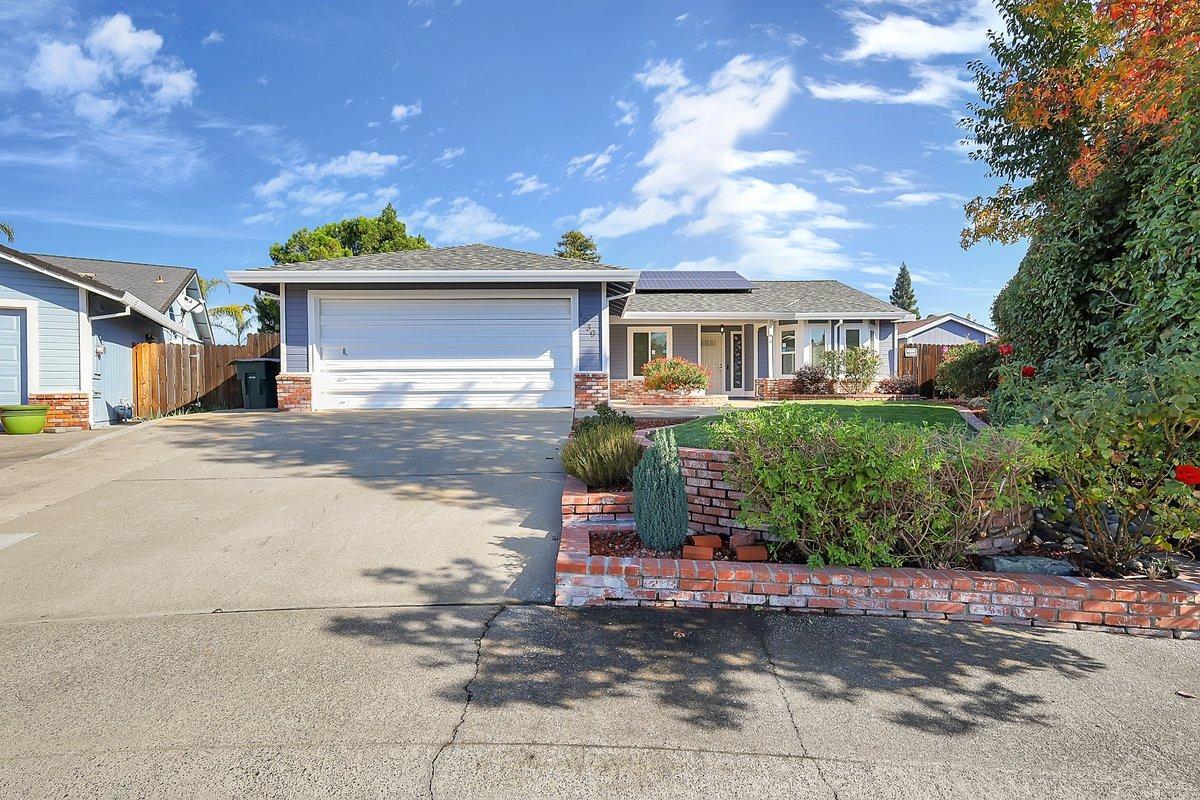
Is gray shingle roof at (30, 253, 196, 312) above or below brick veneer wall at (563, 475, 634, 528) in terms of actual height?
above

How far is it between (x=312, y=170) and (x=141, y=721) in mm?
20312

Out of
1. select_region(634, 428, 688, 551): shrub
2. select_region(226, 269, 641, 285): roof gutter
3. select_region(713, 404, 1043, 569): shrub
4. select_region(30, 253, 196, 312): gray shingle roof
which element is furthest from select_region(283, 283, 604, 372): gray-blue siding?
select_region(713, 404, 1043, 569): shrub

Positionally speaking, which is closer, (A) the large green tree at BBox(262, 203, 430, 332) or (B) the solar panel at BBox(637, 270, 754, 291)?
(B) the solar panel at BBox(637, 270, 754, 291)

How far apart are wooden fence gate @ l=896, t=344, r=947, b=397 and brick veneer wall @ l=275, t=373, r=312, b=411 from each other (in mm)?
16691

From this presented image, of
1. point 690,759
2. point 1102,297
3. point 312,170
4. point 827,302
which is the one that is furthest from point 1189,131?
point 312,170

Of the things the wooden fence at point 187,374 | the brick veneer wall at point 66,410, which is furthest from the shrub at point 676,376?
the brick veneer wall at point 66,410

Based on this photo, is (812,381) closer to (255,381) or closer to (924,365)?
(924,365)

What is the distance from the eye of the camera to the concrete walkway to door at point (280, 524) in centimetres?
402

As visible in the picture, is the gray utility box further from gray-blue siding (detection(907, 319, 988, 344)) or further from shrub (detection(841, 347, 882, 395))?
gray-blue siding (detection(907, 319, 988, 344))

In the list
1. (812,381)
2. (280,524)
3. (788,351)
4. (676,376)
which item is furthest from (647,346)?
(280,524)

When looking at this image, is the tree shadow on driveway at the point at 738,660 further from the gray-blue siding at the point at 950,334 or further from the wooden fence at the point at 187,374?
the gray-blue siding at the point at 950,334

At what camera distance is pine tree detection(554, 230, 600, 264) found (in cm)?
3472

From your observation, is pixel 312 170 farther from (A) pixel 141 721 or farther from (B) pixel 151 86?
(A) pixel 141 721

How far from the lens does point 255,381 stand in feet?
49.0
